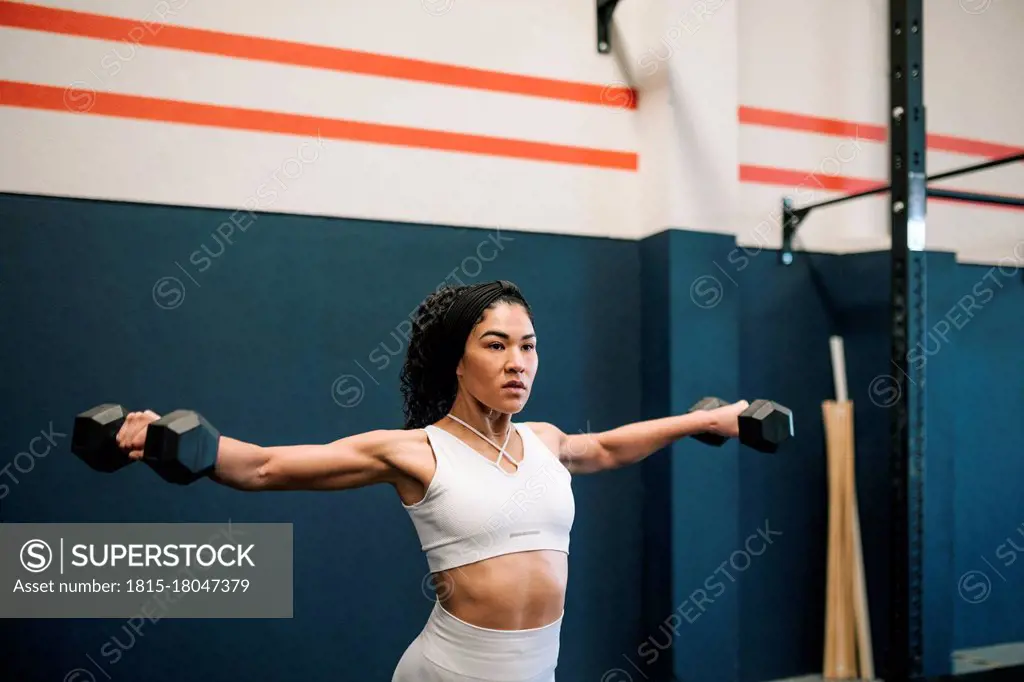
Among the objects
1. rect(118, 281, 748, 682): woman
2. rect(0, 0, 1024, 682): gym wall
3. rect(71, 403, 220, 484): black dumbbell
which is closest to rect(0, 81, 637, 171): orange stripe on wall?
rect(0, 0, 1024, 682): gym wall

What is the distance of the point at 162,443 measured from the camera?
4.45 feet

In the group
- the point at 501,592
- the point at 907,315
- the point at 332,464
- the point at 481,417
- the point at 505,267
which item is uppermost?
the point at 505,267

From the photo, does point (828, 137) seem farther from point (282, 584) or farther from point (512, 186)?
point (282, 584)

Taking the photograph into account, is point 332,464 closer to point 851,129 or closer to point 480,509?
point 480,509

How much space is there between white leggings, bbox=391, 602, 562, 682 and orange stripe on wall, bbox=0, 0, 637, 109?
210 cm

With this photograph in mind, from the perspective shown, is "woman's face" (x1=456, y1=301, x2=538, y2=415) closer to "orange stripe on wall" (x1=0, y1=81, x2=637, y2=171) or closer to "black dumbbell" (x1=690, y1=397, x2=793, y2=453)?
"black dumbbell" (x1=690, y1=397, x2=793, y2=453)

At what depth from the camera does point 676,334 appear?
309 cm

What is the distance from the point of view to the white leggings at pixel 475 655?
1.72 meters

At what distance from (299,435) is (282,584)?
1.74 ft

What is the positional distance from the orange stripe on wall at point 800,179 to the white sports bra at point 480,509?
2226 millimetres

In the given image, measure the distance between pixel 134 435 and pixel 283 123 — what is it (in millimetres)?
1698

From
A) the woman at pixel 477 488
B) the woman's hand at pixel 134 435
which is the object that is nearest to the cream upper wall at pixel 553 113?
the woman at pixel 477 488

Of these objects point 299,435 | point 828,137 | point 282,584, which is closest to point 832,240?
point 828,137

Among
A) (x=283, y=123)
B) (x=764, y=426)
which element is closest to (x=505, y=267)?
(x=283, y=123)
